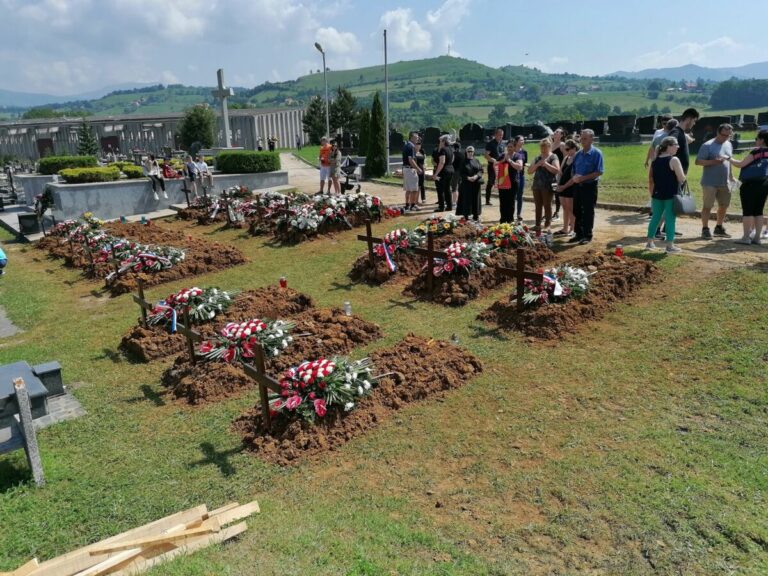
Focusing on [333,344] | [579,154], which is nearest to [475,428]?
[333,344]

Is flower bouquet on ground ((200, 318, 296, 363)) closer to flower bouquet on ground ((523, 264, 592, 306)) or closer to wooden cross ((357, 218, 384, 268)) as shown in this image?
flower bouquet on ground ((523, 264, 592, 306))

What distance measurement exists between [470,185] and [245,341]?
7.36m

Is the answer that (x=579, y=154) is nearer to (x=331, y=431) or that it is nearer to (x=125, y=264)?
(x=331, y=431)

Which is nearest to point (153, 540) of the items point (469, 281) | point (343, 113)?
point (469, 281)

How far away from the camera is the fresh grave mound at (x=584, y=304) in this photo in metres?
7.54

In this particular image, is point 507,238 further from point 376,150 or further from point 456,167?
point 376,150

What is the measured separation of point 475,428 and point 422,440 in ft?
1.71

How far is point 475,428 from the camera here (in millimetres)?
5520

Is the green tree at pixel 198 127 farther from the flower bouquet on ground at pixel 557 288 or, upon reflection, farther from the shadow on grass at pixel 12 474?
the shadow on grass at pixel 12 474

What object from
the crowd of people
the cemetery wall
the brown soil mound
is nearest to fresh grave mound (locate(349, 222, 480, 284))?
the crowd of people

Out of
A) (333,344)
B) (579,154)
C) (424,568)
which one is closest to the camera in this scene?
(424,568)

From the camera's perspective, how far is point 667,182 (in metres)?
9.35

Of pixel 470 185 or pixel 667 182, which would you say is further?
pixel 470 185

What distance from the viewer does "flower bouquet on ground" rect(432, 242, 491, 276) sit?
9352 mm
